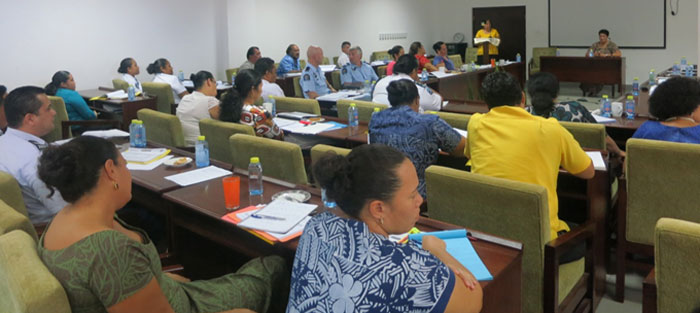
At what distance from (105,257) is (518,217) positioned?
4.50 feet

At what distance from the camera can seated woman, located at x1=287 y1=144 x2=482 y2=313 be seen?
1279 millimetres

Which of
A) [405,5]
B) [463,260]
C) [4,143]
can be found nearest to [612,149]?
[463,260]

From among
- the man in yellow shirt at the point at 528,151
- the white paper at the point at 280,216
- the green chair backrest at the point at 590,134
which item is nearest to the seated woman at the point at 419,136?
the man in yellow shirt at the point at 528,151

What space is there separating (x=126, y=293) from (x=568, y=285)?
1.70 m

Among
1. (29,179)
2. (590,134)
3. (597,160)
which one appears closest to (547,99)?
(590,134)

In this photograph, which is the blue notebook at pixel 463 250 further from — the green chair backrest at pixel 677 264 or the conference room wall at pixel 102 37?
the conference room wall at pixel 102 37

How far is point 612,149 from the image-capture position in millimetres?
3207

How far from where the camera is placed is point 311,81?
7.16 meters

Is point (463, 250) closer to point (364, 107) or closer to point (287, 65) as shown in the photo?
point (364, 107)

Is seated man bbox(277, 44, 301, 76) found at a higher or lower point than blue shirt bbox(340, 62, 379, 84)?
higher

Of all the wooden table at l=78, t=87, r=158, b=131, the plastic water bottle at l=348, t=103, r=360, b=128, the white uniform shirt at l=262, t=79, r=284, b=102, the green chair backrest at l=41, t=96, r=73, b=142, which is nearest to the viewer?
the plastic water bottle at l=348, t=103, r=360, b=128

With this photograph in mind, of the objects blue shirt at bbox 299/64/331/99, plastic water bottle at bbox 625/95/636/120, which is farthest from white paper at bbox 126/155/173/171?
blue shirt at bbox 299/64/331/99

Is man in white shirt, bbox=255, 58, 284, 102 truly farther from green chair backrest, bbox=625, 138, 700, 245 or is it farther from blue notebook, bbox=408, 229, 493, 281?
blue notebook, bbox=408, 229, 493, 281

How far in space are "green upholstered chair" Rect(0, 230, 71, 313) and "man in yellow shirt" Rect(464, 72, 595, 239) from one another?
1.76 metres
